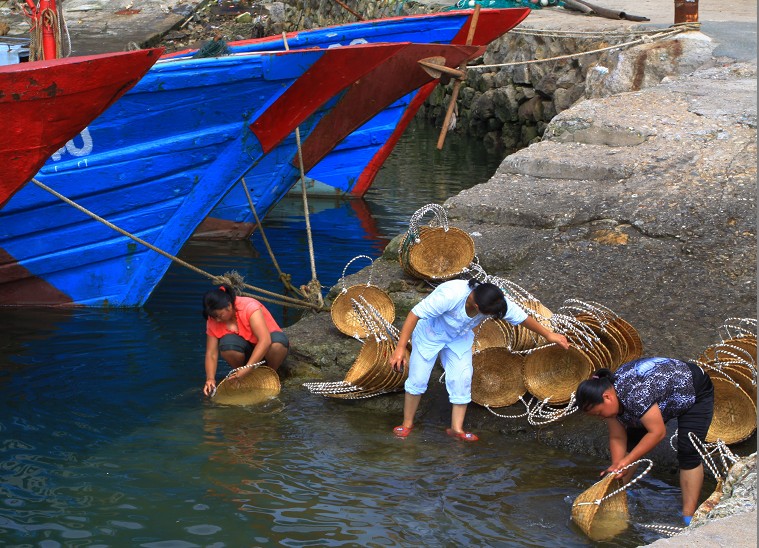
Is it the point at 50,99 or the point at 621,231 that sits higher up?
the point at 50,99

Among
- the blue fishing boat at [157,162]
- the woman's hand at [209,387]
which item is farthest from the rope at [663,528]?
the blue fishing boat at [157,162]

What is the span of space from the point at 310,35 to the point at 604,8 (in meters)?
6.50

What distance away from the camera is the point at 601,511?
17.0 feet

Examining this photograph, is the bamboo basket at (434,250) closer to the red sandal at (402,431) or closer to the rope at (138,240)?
the rope at (138,240)

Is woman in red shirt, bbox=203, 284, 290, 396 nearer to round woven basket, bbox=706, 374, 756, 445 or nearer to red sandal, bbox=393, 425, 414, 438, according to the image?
red sandal, bbox=393, 425, 414, 438

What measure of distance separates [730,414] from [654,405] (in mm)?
1119

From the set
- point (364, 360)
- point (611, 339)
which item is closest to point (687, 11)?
point (611, 339)

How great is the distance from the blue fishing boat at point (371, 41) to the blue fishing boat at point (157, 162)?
1.34 metres

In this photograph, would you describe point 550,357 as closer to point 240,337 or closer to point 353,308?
point 353,308

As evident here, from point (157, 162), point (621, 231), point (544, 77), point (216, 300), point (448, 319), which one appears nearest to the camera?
point (448, 319)

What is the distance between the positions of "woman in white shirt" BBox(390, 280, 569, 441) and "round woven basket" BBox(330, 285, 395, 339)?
1034mm

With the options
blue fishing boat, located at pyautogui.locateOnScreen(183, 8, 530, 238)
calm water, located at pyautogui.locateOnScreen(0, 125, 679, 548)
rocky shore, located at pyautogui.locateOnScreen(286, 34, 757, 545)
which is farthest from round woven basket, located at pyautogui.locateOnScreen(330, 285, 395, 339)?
blue fishing boat, located at pyautogui.locateOnScreen(183, 8, 530, 238)

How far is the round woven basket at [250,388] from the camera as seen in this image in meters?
6.85

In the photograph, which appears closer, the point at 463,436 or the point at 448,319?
the point at 448,319
